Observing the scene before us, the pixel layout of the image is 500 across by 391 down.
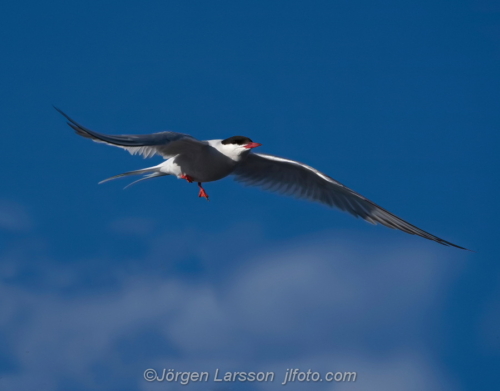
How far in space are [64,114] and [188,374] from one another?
4168 millimetres

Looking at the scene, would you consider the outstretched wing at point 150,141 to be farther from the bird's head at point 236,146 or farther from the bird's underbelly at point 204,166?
the bird's head at point 236,146

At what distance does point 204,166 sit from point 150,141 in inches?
62.3

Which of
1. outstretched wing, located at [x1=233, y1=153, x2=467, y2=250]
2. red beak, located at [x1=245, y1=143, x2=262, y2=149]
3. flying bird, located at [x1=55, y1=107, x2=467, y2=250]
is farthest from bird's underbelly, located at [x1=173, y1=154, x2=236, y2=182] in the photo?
outstretched wing, located at [x1=233, y1=153, x2=467, y2=250]

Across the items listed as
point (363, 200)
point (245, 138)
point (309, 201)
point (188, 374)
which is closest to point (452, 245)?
point (363, 200)

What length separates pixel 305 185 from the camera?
987 centimetres

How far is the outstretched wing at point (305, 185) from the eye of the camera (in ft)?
30.5

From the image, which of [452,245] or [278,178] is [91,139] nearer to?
[278,178]

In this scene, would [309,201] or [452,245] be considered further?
[309,201]

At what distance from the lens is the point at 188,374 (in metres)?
8.41

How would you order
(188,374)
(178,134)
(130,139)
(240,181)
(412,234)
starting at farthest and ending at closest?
1. (240,181)
2. (412,234)
3. (188,374)
4. (178,134)
5. (130,139)

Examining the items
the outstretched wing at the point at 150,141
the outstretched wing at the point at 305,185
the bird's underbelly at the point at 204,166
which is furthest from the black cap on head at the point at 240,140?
the outstretched wing at the point at 305,185

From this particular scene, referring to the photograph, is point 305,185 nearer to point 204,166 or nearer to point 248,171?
point 248,171

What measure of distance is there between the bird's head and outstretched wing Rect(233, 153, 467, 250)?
75cm

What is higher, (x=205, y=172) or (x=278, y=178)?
(x=278, y=178)
